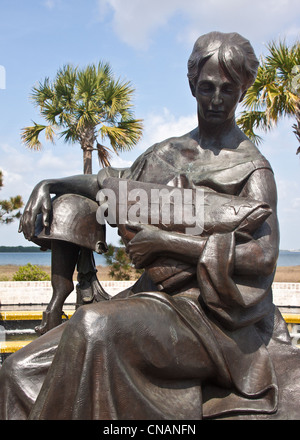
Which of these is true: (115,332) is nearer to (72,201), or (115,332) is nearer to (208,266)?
(208,266)

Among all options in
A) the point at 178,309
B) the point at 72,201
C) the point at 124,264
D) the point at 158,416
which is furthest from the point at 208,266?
the point at 124,264

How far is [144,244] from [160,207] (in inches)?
8.7

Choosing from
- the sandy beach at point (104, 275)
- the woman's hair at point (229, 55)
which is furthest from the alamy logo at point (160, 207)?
the sandy beach at point (104, 275)

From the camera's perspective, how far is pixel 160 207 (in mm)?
2500

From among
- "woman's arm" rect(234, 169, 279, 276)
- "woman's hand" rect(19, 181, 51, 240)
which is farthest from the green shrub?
"woman's arm" rect(234, 169, 279, 276)

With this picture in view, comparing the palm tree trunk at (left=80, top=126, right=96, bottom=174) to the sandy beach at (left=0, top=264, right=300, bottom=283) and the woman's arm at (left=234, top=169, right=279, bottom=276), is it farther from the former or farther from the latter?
the woman's arm at (left=234, top=169, right=279, bottom=276)

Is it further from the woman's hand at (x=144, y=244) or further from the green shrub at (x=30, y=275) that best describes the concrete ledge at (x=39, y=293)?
the woman's hand at (x=144, y=244)

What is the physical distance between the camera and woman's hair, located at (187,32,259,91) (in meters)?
2.51

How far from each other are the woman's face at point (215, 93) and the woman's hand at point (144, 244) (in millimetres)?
721

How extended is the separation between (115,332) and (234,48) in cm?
155

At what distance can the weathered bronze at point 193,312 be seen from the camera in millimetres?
1966

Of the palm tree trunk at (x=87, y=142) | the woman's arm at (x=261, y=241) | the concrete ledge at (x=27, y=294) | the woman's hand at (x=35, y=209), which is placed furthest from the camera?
the palm tree trunk at (x=87, y=142)

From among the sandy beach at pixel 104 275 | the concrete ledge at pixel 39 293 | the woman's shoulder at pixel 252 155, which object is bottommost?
the sandy beach at pixel 104 275
